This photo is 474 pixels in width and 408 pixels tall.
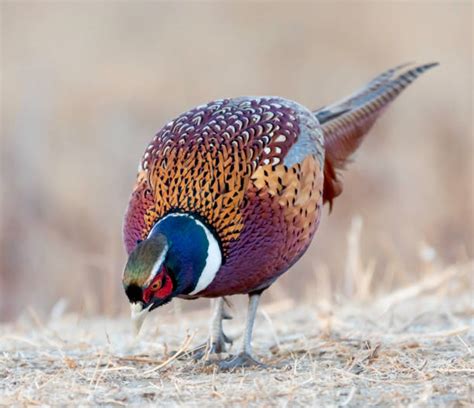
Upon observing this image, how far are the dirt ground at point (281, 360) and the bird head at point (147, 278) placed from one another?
0.33 metres

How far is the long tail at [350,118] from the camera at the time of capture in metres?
5.59

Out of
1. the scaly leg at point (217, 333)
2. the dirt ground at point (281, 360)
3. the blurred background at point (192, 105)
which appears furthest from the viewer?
the blurred background at point (192, 105)

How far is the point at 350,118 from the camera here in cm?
577

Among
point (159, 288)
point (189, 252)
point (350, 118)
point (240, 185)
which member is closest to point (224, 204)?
point (240, 185)

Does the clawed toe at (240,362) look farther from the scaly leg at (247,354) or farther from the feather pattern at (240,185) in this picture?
the feather pattern at (240,185)

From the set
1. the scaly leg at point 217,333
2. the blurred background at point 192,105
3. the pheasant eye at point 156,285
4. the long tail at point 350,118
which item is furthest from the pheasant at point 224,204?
the blurred background at point 192,105

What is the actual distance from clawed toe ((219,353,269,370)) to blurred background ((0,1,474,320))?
15.0 ft

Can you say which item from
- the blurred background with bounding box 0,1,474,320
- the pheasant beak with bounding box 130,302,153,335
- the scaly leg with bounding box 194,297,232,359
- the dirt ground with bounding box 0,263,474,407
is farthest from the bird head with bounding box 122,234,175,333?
the blurred background with bounding box 0,1,474,320

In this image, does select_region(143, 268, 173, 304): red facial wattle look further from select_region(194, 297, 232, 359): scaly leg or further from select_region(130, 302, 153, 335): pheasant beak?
select_region(194, 297, 232, 359): scaly leg

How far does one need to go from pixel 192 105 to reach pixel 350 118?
758 centimetres

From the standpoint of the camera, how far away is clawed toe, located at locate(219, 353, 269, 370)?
189 inches

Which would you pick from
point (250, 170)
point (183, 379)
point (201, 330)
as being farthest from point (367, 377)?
point (201, 330)

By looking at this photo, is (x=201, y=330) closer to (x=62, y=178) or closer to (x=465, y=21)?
(x=62, y=178)

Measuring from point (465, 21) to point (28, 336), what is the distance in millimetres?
10833
